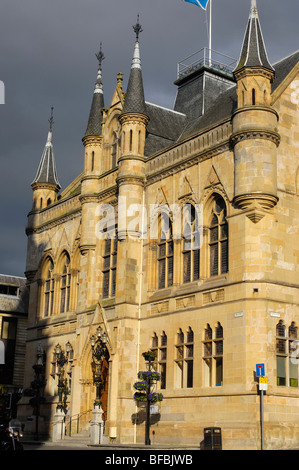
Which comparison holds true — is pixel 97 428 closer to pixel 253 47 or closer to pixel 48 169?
pixel 253 47

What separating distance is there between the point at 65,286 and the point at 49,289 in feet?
8.66

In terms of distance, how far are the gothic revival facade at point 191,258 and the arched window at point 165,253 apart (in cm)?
8

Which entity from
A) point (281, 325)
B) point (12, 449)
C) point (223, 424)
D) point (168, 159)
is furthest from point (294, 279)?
point (12, 449)

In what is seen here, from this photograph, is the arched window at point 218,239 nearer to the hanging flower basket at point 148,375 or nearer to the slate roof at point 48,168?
the hanging flower basket at point 148,375

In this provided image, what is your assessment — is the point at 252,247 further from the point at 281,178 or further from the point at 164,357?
the point at 164,357

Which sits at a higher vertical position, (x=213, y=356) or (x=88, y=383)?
(x=213, y=356)

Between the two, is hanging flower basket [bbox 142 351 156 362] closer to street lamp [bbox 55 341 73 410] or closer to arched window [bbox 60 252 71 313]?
street lamp [bbox 55 341 73 410]

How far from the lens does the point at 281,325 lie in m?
32.0

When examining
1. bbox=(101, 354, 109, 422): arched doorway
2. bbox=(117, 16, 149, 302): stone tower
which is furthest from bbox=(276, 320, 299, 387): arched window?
bbox=(101, 354, 109, 422): arched doorway

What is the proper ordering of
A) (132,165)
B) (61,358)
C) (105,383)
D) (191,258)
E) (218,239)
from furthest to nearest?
(61,358), (132,165), (105,383), (191,258), (218,239)

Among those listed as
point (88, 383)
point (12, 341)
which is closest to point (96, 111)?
point (88, 383)

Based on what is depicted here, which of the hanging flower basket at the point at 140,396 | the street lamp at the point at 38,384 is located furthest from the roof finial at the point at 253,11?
the street lamp at the point at 38,384

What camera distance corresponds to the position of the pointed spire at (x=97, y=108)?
46.6m

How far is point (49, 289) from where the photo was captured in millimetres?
51406
